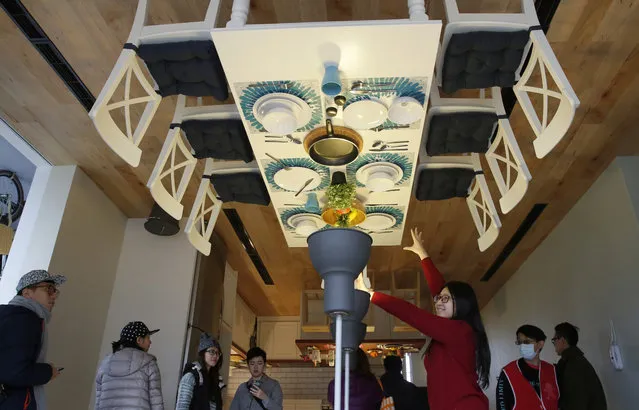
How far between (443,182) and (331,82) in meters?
1.20

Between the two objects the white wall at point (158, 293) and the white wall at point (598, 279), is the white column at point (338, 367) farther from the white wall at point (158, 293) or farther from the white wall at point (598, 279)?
the white wall at point (158, 293)

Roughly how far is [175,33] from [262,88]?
14.8 inches

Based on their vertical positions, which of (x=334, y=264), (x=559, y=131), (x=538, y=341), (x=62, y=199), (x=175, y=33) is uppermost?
(x=62, y=199)

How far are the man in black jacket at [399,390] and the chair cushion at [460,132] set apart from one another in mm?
1200

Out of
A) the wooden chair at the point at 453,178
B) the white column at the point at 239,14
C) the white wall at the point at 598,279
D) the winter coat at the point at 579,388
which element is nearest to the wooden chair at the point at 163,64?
the white column at the point at 239,14

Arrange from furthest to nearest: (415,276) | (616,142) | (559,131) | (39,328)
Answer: (415,276)
(616,142)
(39,328)
(559,131)

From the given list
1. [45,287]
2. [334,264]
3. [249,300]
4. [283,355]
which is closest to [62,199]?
[45,287]

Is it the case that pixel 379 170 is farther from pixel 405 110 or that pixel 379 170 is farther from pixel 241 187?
pixel 241 187

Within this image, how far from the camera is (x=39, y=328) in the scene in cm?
237

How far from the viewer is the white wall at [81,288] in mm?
3510

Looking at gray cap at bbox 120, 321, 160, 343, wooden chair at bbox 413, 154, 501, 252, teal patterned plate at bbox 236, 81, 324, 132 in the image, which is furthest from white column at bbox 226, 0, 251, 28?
gray cap at bbox 120, 321, 160, 343

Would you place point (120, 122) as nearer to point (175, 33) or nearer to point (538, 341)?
point (175, 33)

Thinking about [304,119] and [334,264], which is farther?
[304,119]

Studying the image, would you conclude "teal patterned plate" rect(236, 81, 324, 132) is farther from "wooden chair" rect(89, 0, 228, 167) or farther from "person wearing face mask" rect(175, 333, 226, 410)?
"person wearing face mask" rect(175, 333, 226, 410)
